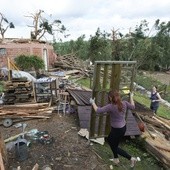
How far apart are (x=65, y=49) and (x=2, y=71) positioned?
25264mm

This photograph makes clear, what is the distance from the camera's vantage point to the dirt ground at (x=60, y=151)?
21.3 feet

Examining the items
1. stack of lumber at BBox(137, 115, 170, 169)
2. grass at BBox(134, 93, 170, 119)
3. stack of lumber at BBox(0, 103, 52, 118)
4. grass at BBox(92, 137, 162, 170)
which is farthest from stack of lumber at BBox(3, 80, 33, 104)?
grass at BBox(134, 93, 170, 119)

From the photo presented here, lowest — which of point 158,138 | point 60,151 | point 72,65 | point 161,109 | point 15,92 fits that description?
point 161,109

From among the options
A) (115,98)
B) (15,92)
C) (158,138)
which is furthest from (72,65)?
(115,98)

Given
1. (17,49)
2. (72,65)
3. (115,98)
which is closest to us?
(115,98)

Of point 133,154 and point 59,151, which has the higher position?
point 59,151

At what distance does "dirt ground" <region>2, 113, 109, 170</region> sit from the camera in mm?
6500

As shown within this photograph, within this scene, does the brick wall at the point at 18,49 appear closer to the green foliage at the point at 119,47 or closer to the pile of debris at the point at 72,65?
the pile of debris at the point at 72,65

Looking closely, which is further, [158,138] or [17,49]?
[17,49]

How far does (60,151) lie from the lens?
→ 7.18 meters

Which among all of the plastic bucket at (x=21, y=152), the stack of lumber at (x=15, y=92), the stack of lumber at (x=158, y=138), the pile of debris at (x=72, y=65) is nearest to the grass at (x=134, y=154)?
the stack of lumber at (x=158, y=138)

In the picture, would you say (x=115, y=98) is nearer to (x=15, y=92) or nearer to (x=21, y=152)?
(x=21, y=152)

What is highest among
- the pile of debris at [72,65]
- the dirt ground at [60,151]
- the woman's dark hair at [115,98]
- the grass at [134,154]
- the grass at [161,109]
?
the woman's dark hair at [115,98]

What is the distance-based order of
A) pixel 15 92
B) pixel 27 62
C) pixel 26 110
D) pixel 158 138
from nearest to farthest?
pixel 158 138 < pixel 26 110 < pixel 15 92 < pixel 27 62
